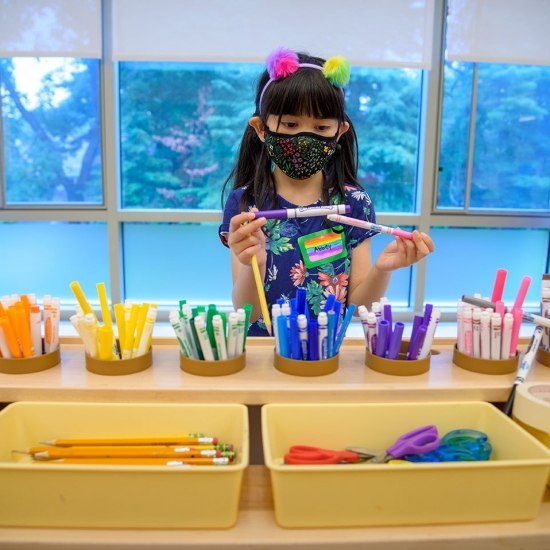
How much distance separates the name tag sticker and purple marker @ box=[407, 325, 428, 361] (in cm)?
47

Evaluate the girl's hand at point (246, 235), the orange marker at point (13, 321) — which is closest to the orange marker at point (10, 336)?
the orange marker at point (13, 321)

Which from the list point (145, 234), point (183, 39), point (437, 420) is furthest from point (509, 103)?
point (437, 420)

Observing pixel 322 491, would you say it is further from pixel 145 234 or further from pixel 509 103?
pixel 509 103

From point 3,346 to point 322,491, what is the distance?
0.58m

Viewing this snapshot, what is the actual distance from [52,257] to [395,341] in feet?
9.52

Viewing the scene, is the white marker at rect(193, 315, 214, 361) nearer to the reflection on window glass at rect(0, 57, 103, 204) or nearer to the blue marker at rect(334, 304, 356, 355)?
the blue marker at rect(334, 304, 356, 355)

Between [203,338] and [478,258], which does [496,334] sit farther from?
[478,258]

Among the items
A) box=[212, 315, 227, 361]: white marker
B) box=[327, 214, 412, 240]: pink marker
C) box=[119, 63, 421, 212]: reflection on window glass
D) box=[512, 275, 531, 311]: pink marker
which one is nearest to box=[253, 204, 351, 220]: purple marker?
box=[327, 214, 412, 240]: pink marker

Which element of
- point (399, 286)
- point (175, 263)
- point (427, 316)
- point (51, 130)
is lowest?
point (399, 286)

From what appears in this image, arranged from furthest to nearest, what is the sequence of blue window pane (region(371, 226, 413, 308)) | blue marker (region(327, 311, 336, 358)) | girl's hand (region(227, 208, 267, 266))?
blue window pane (region(371, 226, 413, 308)) → girl's hand (region(227, 208, 267, 266)) → blue marker (region(327, 311, 336, 358))

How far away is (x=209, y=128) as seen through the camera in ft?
10.1

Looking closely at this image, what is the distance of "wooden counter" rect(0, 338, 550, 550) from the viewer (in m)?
0.59

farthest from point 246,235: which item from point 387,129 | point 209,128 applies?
point 387,129

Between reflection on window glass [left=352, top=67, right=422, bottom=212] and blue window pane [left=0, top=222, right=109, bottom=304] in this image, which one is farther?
blue window pane [left=0, top=222, right=109, bottom=304]
